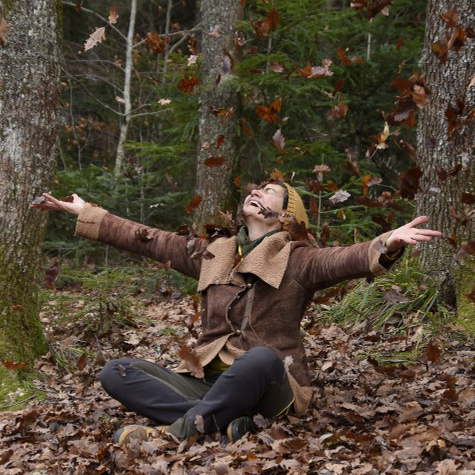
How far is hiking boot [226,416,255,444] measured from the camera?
363 cm

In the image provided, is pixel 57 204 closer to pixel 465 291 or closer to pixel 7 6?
pixel 7 6

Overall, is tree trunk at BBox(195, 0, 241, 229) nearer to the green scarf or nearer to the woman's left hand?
the green scarf

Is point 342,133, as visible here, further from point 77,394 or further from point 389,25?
point 77,394

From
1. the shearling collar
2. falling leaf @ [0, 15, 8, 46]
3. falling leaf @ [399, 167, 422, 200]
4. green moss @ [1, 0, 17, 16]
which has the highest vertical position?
green moss @ [1, 0, 17, 16]

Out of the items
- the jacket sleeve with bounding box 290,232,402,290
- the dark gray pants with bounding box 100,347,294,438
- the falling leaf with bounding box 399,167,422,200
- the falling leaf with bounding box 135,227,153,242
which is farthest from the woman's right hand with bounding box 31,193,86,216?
the falling leaf with bounding box 399,167,422,200

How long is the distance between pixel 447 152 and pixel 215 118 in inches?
183

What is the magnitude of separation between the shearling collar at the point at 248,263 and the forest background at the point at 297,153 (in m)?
0.17

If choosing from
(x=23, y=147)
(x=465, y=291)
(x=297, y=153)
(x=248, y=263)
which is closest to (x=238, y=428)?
(x=248, y=263)

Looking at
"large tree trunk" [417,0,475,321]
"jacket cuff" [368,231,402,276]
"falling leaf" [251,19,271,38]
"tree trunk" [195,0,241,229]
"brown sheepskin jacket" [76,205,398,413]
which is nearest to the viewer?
"jacket cuff" [368,231,402,276]

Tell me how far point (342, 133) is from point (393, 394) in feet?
24.8

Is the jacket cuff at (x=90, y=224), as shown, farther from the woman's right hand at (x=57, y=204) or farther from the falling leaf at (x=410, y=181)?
the falling leaf at (x=410, y=181)

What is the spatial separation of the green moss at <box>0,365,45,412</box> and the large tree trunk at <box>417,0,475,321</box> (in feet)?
11.7

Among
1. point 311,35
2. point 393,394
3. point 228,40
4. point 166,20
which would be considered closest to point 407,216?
point 311,35

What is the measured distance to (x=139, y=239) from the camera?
177 inches
